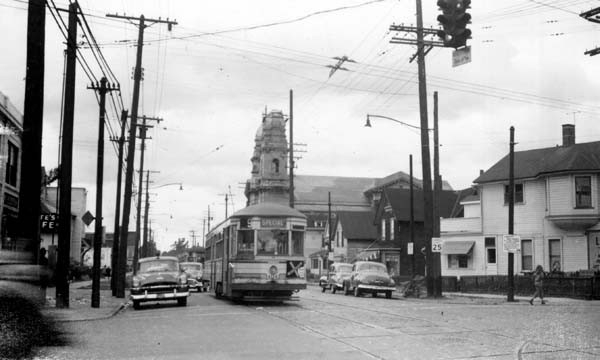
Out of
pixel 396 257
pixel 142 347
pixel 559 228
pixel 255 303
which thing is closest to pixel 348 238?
pixel 396 257

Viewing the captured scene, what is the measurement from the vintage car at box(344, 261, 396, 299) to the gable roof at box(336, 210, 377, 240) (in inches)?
1436

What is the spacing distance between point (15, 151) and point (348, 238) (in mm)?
43090

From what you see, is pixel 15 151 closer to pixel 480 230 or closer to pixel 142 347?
pixel 142 347

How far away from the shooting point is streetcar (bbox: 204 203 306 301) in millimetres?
22734

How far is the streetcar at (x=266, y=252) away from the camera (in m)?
22.7

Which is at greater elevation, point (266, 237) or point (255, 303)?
point (266, 237)

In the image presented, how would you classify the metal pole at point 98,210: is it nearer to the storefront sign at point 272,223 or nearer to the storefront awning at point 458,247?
the storefront sign at point 272,223

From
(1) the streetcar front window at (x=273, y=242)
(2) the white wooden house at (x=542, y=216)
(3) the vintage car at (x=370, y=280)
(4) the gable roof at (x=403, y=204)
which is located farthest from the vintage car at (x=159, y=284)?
(4) the gable roof at (x=403, y=204)

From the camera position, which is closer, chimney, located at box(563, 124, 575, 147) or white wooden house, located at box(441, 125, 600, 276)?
white wooden house, located at box(441, 125, 600, 276)

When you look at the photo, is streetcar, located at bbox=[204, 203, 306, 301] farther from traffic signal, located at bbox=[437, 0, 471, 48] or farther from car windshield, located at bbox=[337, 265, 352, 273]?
car windshield, located at bbox=[337, 265, 352, 273]

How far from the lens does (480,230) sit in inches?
1650

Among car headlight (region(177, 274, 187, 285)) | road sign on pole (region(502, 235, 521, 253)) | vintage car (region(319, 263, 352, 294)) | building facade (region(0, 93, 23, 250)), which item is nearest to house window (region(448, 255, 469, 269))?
vintage car (region(319, 263, 352, 294))

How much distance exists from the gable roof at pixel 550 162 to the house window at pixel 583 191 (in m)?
0.64

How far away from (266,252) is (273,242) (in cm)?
44
